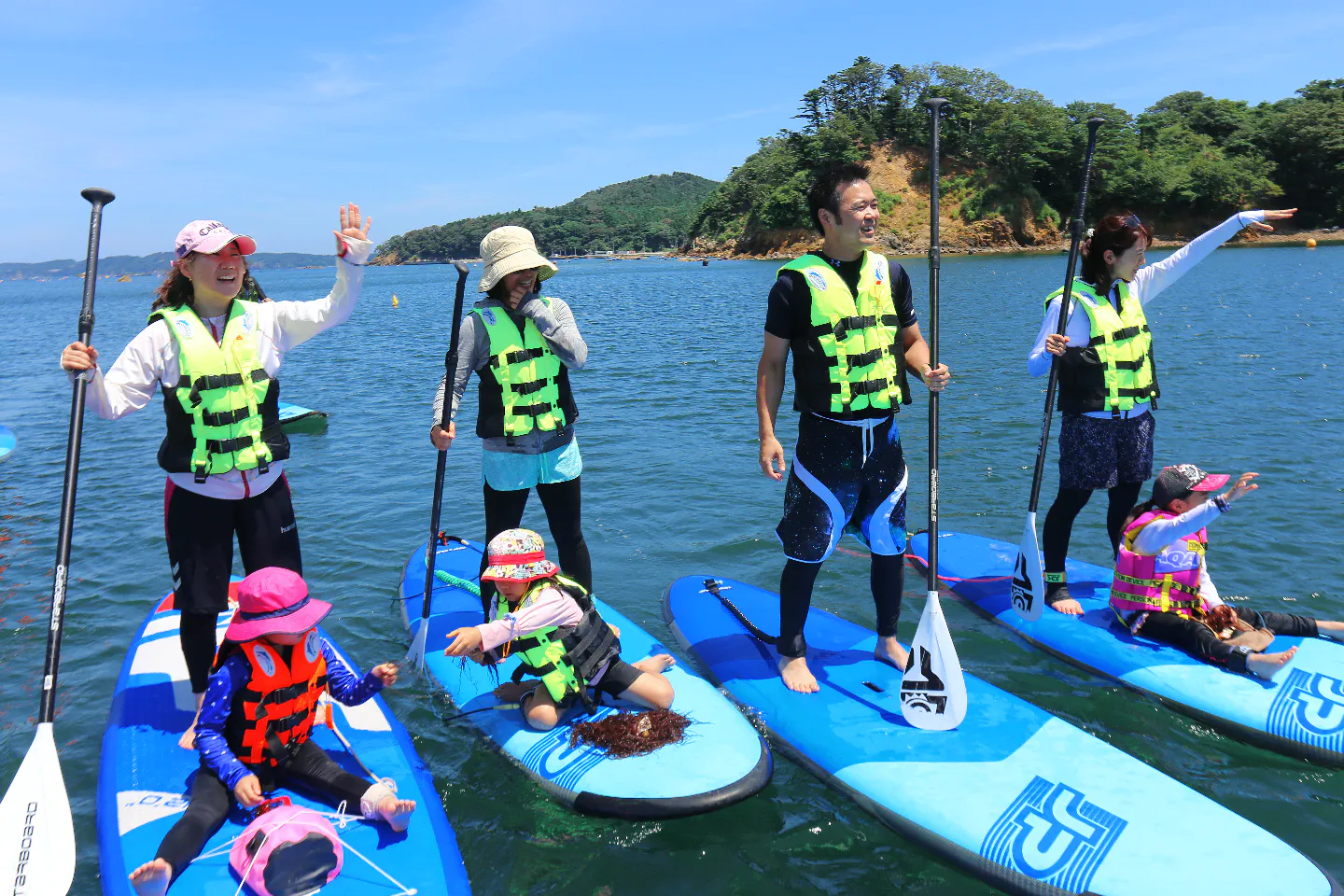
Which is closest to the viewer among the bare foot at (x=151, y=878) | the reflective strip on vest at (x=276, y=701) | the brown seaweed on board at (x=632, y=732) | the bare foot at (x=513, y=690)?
the bare foot at (x=151, y=878)

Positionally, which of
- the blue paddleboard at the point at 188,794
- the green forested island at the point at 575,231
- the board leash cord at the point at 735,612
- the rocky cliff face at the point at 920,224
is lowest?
the blue paddleboard at the point at 188,794

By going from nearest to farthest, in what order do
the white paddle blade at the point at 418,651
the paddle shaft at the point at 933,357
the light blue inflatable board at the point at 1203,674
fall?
1. the light blue inflatable board at the point at 1203,674
2. the paddle shaft at the point at 933,357
3. the white paddle blade at the point at 418,651

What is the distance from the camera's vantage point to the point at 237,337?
3.91 metres

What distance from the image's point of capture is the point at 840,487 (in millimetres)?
4195

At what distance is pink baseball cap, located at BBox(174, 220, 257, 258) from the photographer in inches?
145

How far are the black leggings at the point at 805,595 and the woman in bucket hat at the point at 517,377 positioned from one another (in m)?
1.21

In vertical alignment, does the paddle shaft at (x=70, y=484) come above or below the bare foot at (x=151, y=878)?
above

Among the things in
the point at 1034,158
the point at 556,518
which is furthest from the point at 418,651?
the point at 1034,158

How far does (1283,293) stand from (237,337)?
A: 99.0ft

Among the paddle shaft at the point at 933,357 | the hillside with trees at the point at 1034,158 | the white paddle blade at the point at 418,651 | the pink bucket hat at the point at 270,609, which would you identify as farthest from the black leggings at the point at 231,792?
the hillside with trees at the point at 1034,158

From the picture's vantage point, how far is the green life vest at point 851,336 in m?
4.07

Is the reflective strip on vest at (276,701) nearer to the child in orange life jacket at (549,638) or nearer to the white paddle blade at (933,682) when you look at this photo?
the child in orange life jacket at (549,638)

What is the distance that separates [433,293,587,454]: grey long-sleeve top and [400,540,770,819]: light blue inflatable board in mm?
1265

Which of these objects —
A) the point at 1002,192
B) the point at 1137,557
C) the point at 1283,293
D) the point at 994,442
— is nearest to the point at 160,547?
the point at 1137,557
